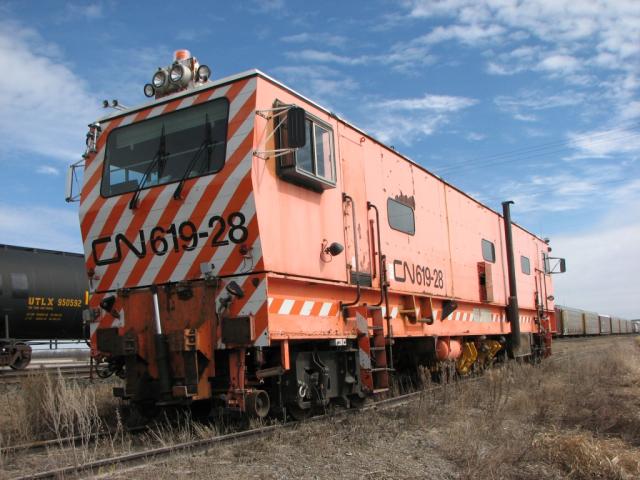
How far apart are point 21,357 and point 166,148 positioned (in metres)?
12.7

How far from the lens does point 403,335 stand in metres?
8.94

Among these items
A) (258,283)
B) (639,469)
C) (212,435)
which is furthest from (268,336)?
(639,469)

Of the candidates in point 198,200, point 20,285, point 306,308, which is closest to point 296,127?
point 198,200

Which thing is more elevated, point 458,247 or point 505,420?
point 458,247

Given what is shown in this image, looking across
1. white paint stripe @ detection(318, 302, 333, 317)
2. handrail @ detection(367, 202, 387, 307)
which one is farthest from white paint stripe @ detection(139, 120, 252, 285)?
handrail @ detection(367, 202, 387, 307)

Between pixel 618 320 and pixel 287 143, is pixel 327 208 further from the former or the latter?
pixel 618 320

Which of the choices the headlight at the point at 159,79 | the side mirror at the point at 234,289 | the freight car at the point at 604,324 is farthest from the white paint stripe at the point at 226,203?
the freight car at the point at 604,324

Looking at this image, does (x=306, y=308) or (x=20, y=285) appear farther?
(x=20, y=285)

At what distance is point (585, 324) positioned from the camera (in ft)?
143

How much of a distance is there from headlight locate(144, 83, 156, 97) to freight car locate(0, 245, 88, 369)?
1140 cm

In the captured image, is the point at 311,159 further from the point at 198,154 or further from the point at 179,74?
the point at 179,74

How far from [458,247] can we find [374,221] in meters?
3.94

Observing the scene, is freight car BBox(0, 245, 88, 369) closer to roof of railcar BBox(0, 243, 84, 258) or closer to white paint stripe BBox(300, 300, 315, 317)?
roof of railcar BBox(0, 243, 84, 258)

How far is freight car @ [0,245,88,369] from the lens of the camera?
16734 mm
